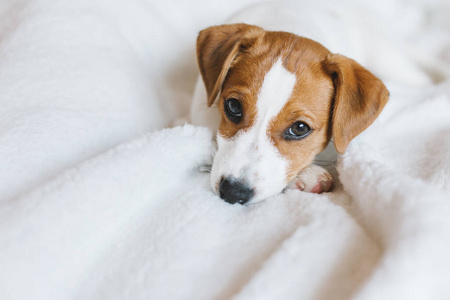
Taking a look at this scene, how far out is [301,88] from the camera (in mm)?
1764

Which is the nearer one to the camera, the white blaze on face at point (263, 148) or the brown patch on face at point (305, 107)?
the white blaze on face at point (263, 148)

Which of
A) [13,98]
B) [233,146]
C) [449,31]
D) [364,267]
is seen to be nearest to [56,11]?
[13,98]

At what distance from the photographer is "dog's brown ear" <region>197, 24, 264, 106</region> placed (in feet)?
6.30

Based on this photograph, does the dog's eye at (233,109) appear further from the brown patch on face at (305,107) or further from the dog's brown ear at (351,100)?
the dog's brown ear at (351,100)

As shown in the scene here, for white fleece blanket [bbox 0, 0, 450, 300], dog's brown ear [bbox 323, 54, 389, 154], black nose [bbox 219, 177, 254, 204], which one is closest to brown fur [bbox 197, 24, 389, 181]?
dog's brown ear [bbox 323, 54, 389, 154]

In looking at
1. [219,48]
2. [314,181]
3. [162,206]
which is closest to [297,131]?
[314,181]

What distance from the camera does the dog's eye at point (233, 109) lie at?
6.01 ft

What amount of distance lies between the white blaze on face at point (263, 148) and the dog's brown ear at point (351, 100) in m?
0.23

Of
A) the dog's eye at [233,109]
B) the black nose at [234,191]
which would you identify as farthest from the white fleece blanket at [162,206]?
the dog's eye at [233,109]

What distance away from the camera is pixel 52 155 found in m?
1.69

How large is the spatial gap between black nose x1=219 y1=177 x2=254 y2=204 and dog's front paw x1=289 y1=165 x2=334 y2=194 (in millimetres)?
270

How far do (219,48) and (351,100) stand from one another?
2.27 feet

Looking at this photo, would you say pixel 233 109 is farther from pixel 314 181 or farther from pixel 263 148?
pixel 314 181

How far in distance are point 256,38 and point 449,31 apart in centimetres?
213
